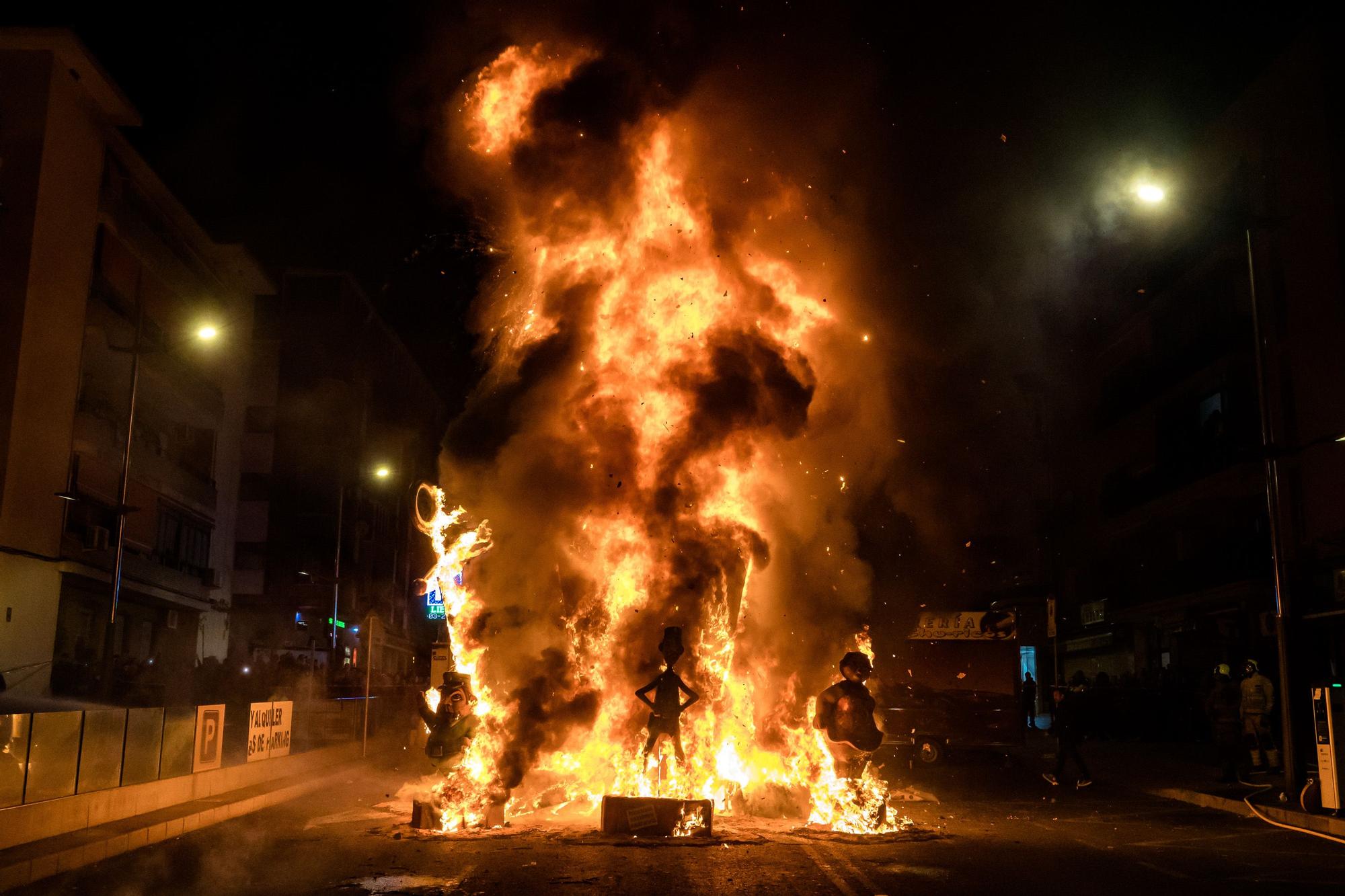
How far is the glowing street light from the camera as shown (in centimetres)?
1371

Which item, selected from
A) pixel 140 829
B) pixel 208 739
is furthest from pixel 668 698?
pixel 208 739

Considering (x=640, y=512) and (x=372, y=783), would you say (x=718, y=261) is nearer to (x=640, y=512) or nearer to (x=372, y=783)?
(x=640, y=512)

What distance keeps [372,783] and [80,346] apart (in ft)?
54.5

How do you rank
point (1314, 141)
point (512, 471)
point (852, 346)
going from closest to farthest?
point (512, 471) < point (852, 346) < point (1314, 141)

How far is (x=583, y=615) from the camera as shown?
44.3ft

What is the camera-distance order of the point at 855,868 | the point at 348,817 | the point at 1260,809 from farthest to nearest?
the point at 1260,809, the point at 348,817, the point at 855,868

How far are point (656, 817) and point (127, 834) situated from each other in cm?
541

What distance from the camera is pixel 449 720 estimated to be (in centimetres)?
1334

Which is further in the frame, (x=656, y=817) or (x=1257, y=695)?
(x=1257, y=695)

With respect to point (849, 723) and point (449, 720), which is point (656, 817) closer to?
point (849, 723)

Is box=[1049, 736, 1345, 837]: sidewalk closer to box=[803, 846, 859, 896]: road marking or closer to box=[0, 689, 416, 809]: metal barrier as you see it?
box=[803, 846, 859, 896]: road marking

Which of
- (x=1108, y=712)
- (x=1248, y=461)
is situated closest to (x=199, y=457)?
(x=1108, y=712)

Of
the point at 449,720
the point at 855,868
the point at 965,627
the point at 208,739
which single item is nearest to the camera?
the point at 855,868

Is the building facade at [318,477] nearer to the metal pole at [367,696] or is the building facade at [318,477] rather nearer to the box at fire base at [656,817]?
the metal pole at [367,696]
